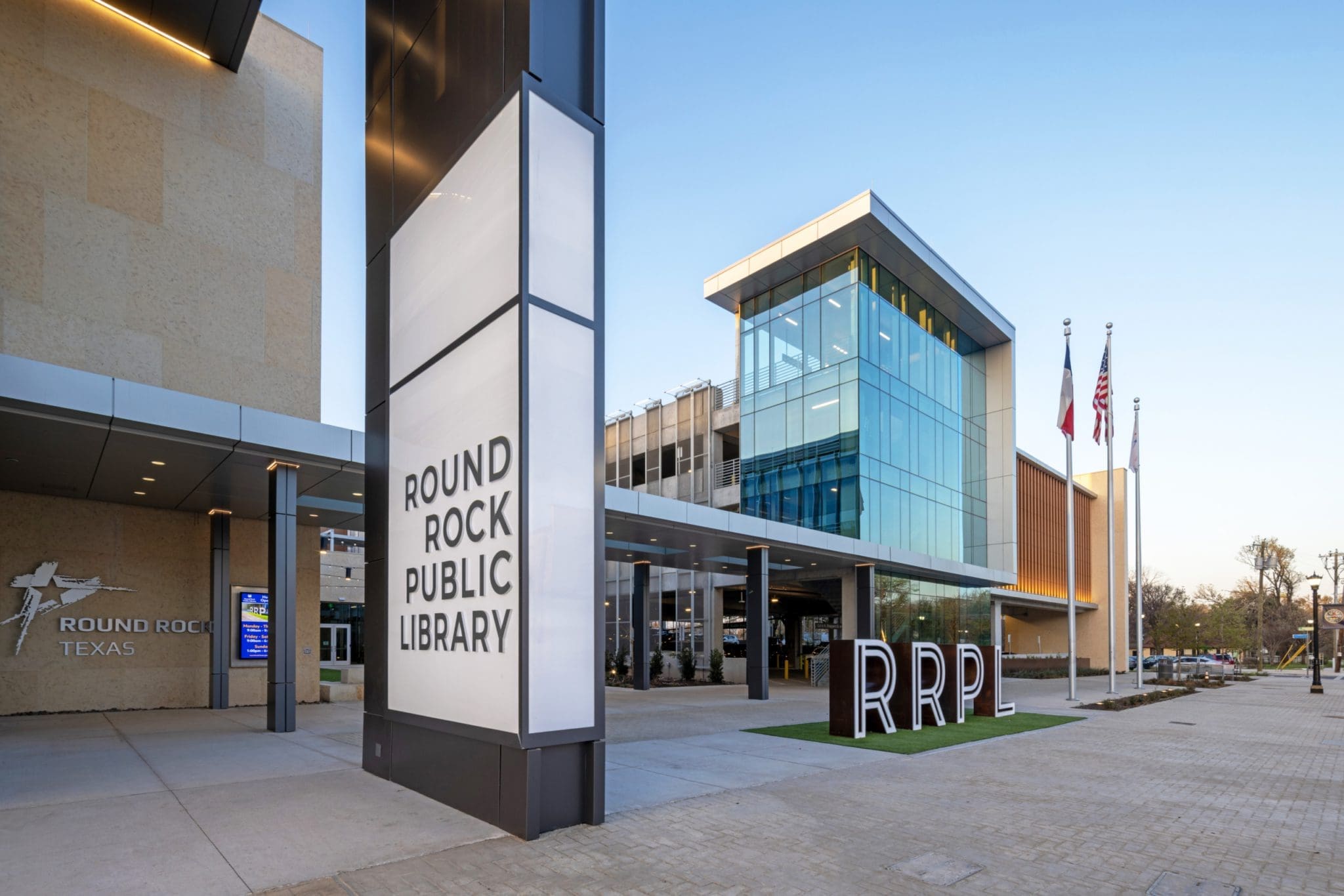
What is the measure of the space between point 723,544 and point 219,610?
13.5 m

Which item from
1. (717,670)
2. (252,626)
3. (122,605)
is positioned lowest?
(717,670)

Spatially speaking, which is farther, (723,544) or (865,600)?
(865,600)

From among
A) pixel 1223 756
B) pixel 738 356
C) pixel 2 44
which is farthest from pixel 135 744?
pixel 738 356

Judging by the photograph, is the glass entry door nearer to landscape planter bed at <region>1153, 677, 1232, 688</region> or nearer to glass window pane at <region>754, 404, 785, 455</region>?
glass window pane at <region>754, 404, 785, 455</region>

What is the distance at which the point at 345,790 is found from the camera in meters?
9.09

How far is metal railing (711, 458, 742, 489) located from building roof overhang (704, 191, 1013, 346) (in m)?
7.80

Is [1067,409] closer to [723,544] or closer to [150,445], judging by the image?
[723,544]

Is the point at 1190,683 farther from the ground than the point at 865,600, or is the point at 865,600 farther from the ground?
the point at 865,600

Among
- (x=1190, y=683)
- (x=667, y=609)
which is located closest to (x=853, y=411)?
(x=667, y=609)

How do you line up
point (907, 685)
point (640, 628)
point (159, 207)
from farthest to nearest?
point (640, 628)
point (159, 207)
point (907, 685)

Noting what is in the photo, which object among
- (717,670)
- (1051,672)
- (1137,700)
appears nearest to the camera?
(1137,700)

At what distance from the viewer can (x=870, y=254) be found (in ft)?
109

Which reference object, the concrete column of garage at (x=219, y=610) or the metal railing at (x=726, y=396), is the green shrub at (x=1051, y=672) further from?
the concrete column of garage at (x=219, y=610)

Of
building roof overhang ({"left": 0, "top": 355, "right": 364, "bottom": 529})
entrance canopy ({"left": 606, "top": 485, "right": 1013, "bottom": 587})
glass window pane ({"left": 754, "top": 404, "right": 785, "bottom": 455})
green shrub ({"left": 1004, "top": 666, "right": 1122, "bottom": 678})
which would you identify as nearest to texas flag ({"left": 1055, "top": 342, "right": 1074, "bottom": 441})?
entrance canopy ({"left": 606, "top": 485, "right": 1013, "bottom": 587})
